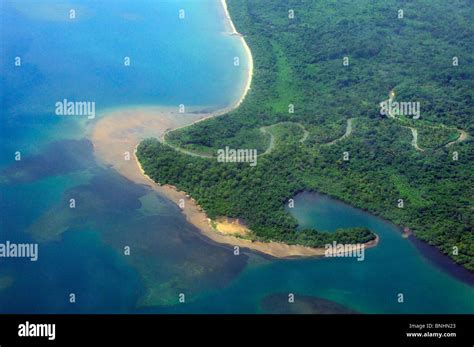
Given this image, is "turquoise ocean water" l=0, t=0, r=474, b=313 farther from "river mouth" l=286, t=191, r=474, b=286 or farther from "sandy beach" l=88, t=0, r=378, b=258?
"sandy beach" l=88, t=0, r=378, b=258

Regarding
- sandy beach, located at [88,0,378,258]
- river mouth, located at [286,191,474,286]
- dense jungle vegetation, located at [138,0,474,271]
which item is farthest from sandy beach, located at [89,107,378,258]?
river mouth, located at [286,191,474,286]

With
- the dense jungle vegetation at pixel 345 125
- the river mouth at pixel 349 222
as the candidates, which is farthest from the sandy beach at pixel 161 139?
the river mouth at pixel 349 222

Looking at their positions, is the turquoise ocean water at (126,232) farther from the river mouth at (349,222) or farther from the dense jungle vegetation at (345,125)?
the dense jungle vegetation at (345,125)

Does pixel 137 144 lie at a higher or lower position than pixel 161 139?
lower

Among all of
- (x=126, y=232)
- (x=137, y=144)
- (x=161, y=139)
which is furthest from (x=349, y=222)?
(x=137, y=144)

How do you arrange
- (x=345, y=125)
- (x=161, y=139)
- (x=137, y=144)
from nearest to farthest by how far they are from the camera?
1. (x=137, y=144)
2. (x=161, y=139)
3. (x=345, y=125)

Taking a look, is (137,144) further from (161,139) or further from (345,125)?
(345,125)
